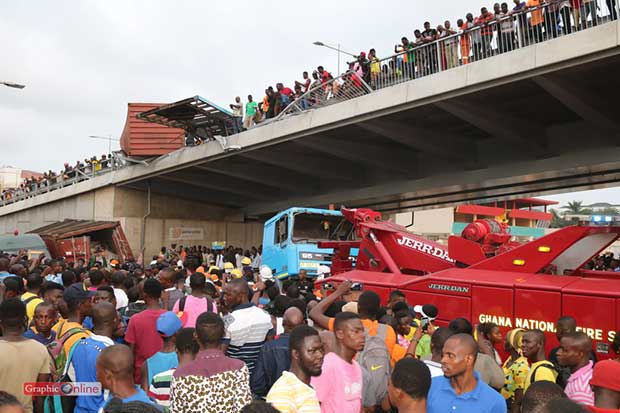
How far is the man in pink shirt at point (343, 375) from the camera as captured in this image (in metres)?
3.68

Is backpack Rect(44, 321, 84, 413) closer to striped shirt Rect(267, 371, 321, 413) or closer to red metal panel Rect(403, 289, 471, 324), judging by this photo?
striped shirt Rect(267, 371, 321, 413)

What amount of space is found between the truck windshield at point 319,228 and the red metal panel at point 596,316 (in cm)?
857

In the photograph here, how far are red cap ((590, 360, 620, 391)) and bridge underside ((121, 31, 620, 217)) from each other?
9645 millimetres

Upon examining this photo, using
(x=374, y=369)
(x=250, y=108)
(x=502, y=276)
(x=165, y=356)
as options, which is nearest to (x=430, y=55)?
(x=250, y=108)

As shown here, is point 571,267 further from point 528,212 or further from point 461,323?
point 528,212

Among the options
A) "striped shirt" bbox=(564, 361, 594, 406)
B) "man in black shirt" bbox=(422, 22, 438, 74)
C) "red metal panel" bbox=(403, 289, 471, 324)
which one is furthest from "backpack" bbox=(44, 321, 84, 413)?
"man in black shirt" bbox=(422, 22, 438, 74)

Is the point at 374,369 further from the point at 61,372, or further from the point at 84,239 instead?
the point at 84,239

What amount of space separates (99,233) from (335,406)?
2557cm

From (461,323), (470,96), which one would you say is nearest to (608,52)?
(470,96)

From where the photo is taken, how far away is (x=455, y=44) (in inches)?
559

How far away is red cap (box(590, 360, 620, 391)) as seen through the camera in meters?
3.20

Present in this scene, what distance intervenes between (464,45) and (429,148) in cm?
479

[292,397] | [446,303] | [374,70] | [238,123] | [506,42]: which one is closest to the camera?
[292,397]

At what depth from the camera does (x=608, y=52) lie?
11.1 metres
